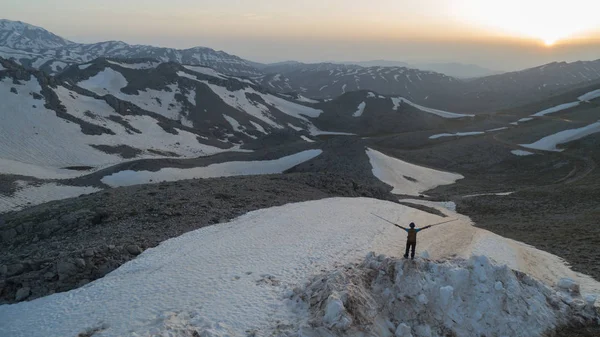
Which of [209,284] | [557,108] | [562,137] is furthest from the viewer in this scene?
[557,108]

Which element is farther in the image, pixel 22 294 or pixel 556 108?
pixel 556 108

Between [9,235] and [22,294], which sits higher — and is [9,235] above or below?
below

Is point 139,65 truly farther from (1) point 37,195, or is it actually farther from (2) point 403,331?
(2) point 403,331

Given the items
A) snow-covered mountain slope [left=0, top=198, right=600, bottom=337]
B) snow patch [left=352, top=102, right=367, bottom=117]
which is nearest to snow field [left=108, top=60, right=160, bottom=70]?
snow patch [left=352, top=102, right=367, bottom=117]

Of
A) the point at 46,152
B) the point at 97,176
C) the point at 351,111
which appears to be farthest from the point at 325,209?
the point at 351,111

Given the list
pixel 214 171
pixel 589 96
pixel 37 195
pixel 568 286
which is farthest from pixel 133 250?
pixel 589 96

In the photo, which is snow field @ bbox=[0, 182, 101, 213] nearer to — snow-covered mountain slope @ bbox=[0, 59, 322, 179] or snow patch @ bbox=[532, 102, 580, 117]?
snow-covered mountain slope @ bbox=[0, 59, 322, 179]

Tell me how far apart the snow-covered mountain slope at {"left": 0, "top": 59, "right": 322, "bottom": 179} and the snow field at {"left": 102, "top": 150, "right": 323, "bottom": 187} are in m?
10.3

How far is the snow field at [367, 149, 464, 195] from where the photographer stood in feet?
160

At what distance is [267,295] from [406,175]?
43.1m

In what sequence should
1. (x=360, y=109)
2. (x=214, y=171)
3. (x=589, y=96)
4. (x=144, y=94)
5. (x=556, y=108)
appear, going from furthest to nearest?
(x=360, y=109) → (x=144, y=94) → (x=589, y=96) → (x=556, y=108) → (x=214, y=171)

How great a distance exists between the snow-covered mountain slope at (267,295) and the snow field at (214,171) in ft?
101

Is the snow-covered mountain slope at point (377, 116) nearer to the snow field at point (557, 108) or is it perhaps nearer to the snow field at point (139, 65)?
the snow field at point (557, 108)

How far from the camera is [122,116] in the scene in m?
79.9
